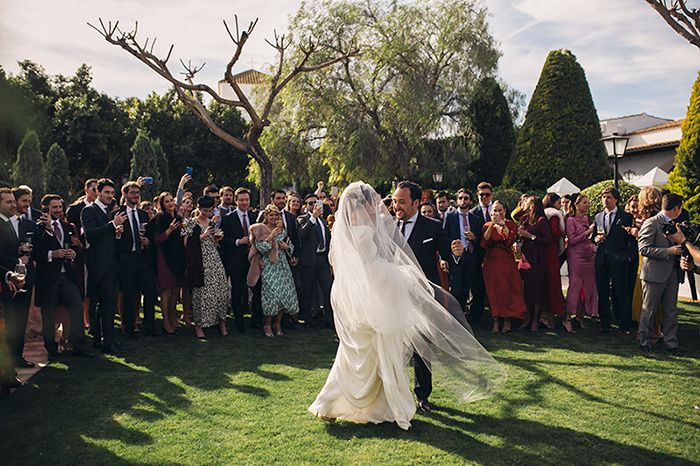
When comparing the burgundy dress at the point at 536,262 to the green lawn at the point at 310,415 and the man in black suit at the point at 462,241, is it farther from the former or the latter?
the green lawn at the point at 310,415

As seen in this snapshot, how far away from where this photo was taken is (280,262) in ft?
29.8

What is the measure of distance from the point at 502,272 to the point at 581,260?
4.53ft

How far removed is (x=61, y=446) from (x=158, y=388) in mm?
1605

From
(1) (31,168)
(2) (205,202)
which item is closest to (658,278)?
(2) (205,202)

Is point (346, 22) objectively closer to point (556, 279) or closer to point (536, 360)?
point (556, 279)

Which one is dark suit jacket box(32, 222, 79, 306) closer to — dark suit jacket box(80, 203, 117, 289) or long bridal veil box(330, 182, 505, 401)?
dark suit jacket box(80, 203, 117, 289)

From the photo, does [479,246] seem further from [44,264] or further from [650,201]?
[44,264]

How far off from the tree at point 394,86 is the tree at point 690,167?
11983mm

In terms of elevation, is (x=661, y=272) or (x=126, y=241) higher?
(x=126, y=241)

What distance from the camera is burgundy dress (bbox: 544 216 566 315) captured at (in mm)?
9023

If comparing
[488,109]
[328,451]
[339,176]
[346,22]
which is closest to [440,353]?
[328,451]

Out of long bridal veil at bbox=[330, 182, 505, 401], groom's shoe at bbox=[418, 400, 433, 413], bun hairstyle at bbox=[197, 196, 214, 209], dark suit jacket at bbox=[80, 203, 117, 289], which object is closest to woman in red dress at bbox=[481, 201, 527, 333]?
groom's shoe at bbox=[418, 400, 433, 413]

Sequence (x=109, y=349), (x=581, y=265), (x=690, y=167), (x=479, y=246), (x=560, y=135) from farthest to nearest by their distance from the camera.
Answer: (x=560, y=135)
(x=690, y=167)
(x=479, y=246)
(x=581, y=265)
(x=109, y=349)

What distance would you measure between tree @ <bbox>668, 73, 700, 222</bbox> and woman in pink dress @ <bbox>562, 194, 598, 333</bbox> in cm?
781
